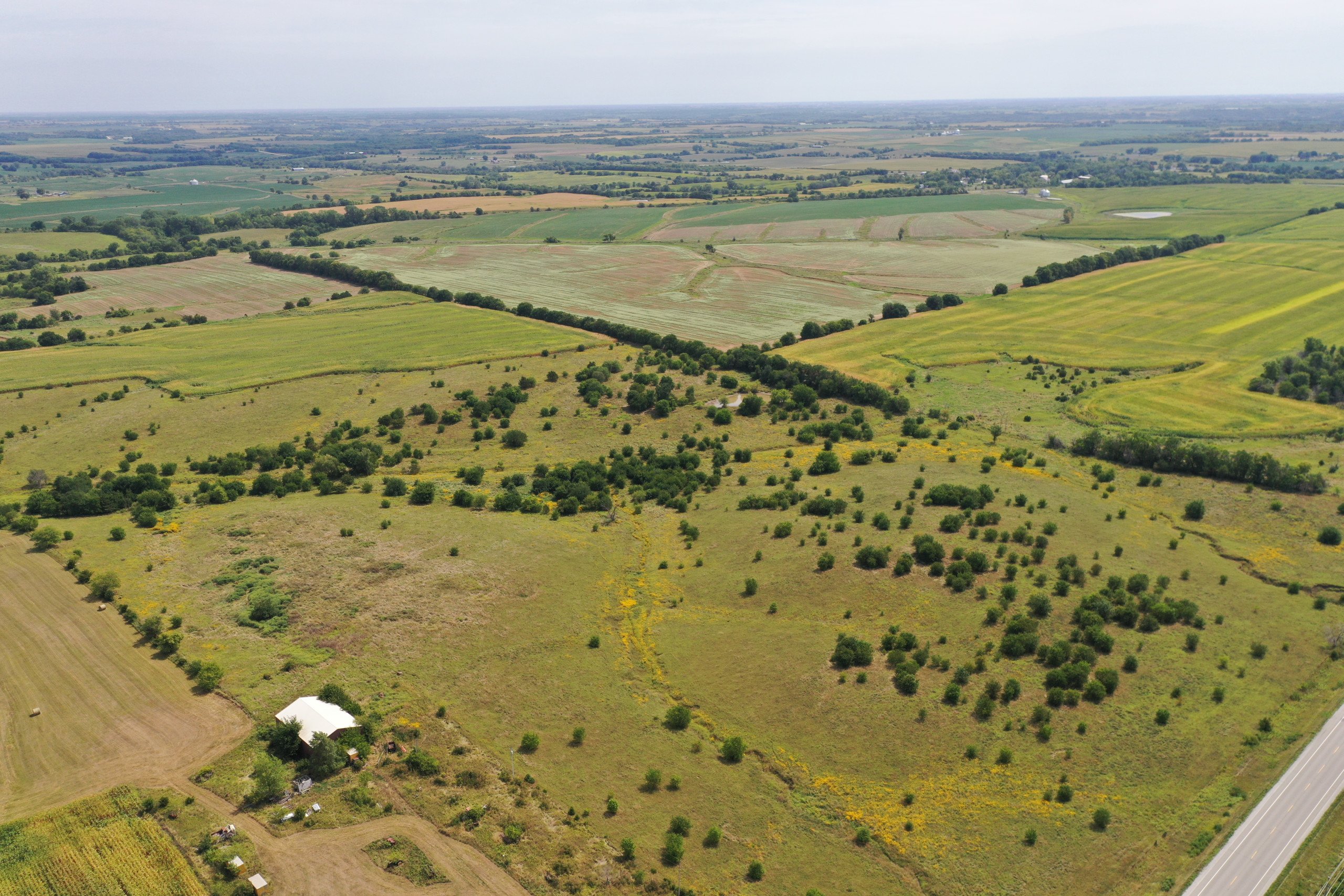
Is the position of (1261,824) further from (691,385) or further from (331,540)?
(691,385)

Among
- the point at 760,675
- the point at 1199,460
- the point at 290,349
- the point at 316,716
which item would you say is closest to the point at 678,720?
the point at 760,675

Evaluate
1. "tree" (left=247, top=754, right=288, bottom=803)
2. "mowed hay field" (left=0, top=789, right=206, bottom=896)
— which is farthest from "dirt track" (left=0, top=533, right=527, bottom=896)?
"mowed hay field" (left=0, top=789, right=206, bottom=896)

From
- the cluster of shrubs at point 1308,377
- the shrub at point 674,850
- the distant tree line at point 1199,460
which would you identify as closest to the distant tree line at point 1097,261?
the cluster of shrubs at point 1308,377

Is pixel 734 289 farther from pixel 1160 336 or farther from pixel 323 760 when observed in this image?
pixel 323 760

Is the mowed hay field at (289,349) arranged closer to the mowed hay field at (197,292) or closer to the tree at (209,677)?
the mowed hay field at (197,292)

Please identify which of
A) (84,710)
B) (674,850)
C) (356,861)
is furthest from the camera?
(84,710)

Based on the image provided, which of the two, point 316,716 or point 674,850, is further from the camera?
point 316,716
